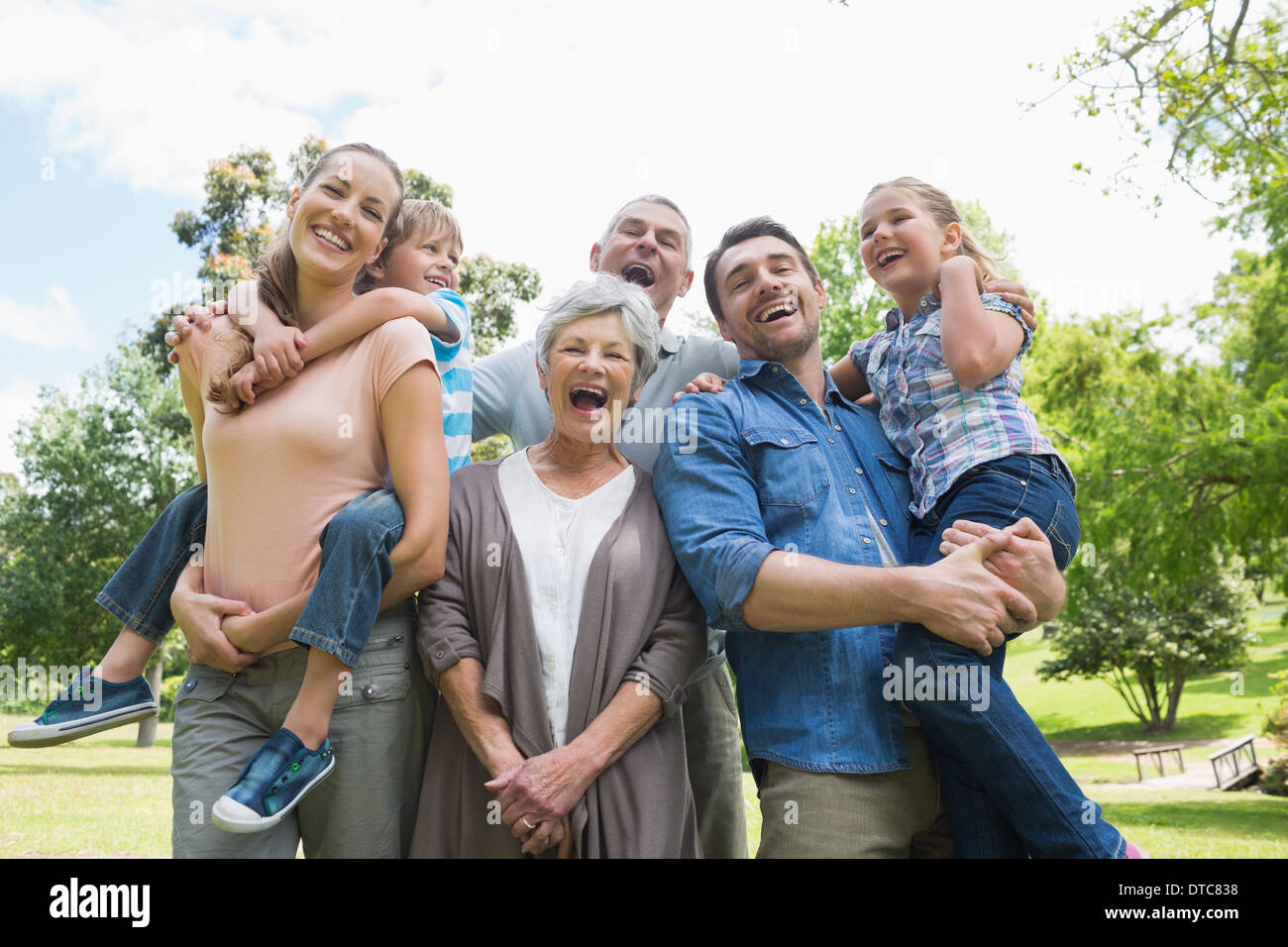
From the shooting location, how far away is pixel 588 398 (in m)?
2.88

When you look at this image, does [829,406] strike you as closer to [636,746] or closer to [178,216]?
[636,746]

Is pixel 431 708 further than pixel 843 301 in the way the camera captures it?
No

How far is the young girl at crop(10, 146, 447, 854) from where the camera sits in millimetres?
2453

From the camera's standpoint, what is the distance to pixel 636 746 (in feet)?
8.67

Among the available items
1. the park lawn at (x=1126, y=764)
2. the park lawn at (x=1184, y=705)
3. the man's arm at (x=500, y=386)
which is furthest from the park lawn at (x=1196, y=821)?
the man's arm at (x=500, y=386)

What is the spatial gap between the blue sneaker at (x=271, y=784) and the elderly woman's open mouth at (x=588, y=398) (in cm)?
119

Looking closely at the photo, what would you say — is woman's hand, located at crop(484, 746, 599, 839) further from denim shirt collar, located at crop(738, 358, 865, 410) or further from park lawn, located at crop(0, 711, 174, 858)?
park lawn, located at crop(0, 711, 174, 858)

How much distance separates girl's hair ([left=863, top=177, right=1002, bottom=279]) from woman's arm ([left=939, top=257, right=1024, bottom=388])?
37 centimetres

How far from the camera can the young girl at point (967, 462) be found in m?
2.52

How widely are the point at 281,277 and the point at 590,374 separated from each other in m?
1.02

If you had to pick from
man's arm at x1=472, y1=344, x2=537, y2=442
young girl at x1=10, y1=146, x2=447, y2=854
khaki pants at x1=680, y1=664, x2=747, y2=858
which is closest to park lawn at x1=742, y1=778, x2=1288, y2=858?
khaki pants at x1=680, y1=664, x2=747, y2=858
